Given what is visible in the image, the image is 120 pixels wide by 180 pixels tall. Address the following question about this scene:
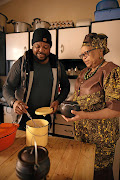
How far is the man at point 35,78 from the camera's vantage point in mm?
1306

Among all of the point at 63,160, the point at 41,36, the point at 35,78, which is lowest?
the point at 63,160

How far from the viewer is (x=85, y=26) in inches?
82.9

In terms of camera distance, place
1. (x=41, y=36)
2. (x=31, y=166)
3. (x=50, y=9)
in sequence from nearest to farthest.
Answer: (x=31, y=166), (x=41, y=36), (x=50, y=9)

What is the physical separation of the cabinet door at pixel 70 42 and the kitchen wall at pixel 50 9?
0.53 m

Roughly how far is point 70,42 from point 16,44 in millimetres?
1125

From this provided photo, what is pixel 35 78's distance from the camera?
1.36 meters

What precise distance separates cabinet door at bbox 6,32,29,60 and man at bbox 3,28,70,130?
4.19ft

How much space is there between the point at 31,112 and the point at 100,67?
0.83m

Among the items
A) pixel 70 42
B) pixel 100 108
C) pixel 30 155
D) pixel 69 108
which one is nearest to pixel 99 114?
pixel 100 108

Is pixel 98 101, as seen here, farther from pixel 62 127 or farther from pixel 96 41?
pixel 62 127

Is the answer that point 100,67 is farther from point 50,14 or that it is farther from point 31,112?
point 50,14

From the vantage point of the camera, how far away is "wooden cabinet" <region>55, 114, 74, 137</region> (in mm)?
2186

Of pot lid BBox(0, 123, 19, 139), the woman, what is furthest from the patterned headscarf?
pot lid BBox(0, 123, 19, 139)

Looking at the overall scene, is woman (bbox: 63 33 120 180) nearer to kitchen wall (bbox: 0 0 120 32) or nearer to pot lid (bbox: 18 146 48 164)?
pot lid (bbox: 18 146 48 164)
